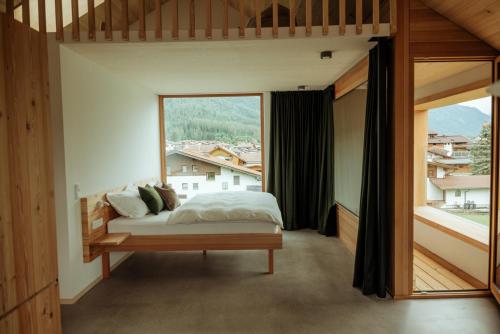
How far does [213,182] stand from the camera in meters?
5.84

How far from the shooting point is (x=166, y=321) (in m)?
2.58

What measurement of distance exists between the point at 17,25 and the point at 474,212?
4.39 m

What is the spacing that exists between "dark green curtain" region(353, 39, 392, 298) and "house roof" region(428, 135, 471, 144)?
1587mm

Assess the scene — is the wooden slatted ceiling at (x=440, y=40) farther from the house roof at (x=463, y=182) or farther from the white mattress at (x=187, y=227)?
the white mattress at (x=187, y=227)

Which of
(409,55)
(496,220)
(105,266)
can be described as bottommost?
(105,266)

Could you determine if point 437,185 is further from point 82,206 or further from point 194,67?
point 82,206

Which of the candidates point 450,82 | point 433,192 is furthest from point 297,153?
point 450,82

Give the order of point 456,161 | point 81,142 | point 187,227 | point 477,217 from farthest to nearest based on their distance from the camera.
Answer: point 456,161, point 477,217, point 187,227, point 81,142

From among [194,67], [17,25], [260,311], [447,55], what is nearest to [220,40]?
[194,67]

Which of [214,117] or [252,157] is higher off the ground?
[214,117]

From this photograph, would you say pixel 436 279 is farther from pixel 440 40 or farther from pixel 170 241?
pixel 170 241

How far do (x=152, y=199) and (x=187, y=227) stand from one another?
2.10 ft

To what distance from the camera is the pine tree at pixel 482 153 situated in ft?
10.6

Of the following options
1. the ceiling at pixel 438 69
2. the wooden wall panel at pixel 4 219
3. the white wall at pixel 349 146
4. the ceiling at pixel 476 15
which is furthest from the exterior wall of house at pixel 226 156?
the wooden wall panel at pixel 4 219
